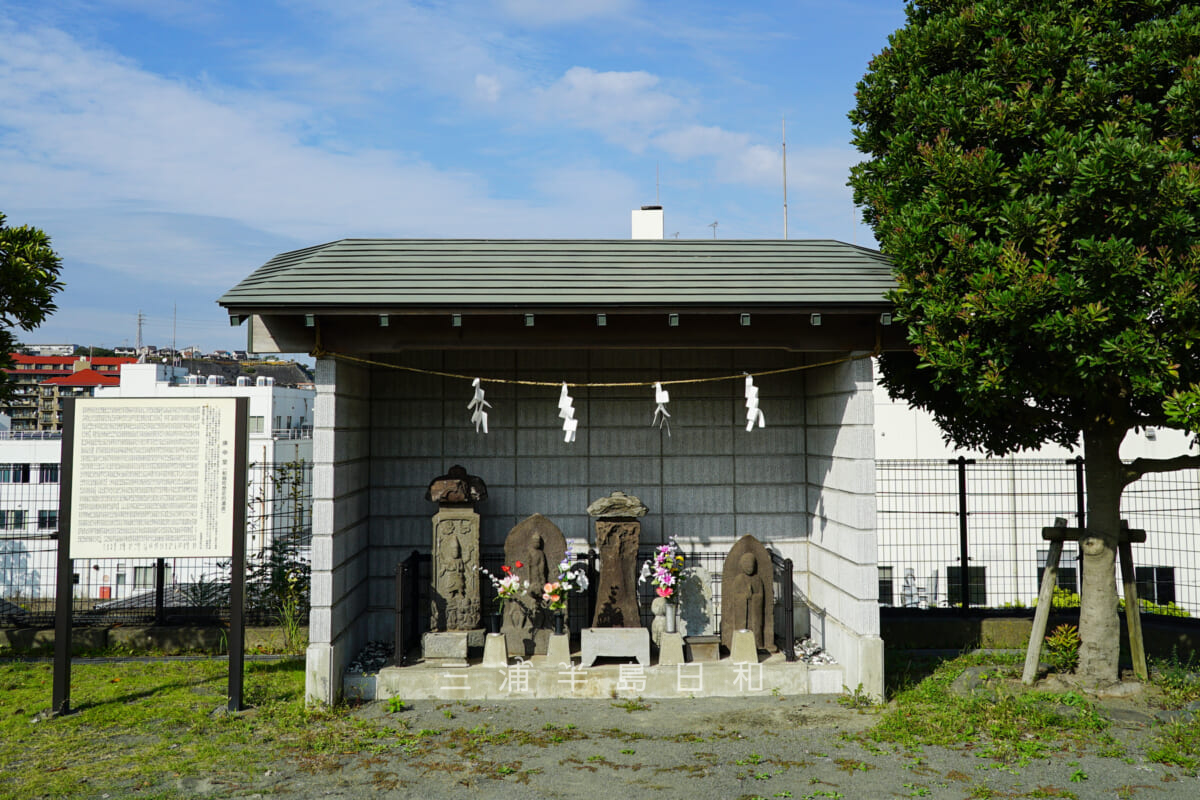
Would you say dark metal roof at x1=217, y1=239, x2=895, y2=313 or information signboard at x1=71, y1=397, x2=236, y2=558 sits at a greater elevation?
dark metal roof at x1=217, y1=239, x2=895, y2=313

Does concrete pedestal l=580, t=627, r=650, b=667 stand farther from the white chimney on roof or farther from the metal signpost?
the white chimney on roof

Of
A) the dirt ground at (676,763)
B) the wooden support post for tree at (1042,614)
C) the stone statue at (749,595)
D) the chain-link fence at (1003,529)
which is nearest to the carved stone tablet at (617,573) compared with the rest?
the stone statue at (749,595)

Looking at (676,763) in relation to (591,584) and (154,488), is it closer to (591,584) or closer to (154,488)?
(591,584)

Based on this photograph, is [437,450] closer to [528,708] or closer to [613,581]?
[613,581]

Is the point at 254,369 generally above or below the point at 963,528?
above

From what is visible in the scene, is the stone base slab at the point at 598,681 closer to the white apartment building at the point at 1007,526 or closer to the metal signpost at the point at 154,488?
the metal signpost at the point at 154,488

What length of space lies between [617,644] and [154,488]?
4.40 m

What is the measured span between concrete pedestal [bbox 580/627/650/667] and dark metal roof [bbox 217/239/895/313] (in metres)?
3.12

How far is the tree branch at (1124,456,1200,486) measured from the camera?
694 centimetres

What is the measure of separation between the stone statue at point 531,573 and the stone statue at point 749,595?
172 centimetres

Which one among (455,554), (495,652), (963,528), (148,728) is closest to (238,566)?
(148,728)

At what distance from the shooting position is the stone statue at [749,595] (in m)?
7.82

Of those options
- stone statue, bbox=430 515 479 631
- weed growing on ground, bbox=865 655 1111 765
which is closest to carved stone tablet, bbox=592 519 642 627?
stone statue, bbox=430 515 479 631

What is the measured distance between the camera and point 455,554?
7859 millimetres
